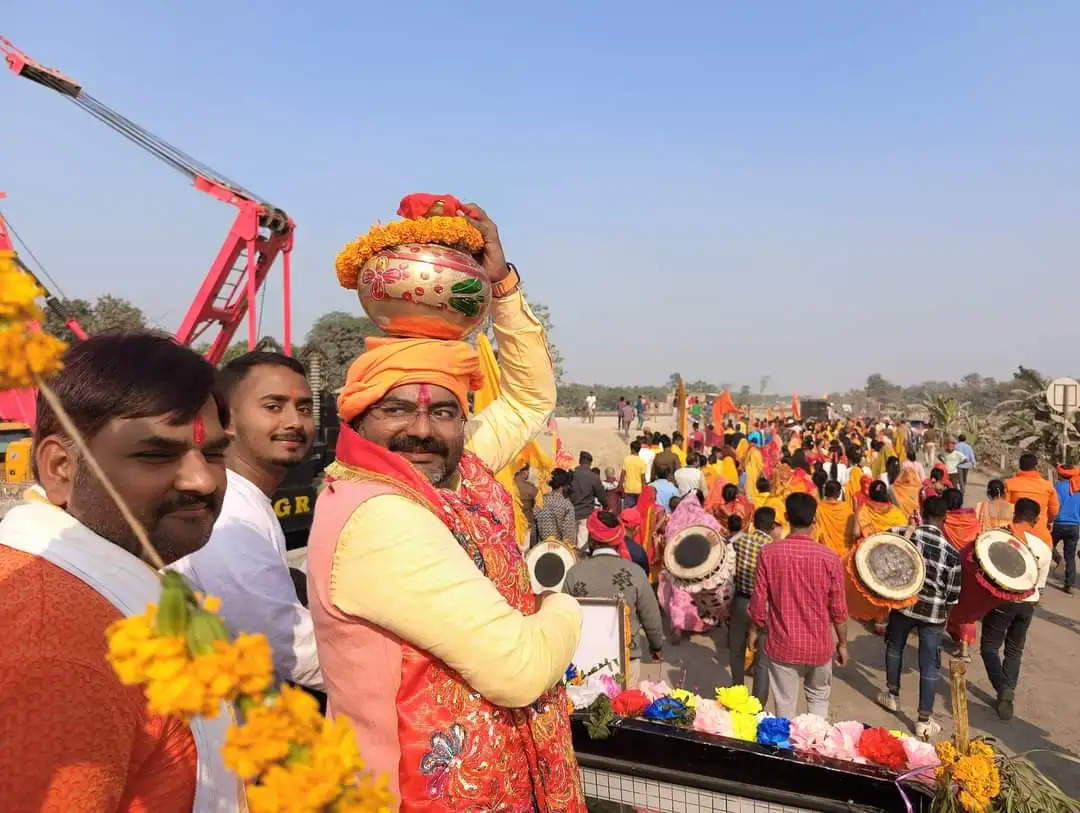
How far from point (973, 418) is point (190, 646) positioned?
97.8 ft

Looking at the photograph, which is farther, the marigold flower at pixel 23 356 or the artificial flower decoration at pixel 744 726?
the artificial flower decoration at pixel 744 726

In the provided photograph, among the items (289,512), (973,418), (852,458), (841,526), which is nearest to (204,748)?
(841,526)

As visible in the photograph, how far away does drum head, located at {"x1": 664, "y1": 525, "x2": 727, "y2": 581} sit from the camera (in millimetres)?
6496

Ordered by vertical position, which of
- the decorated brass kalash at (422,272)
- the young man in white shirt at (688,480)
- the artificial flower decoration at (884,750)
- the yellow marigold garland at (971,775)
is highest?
the decorated brass kalash at (422,272)

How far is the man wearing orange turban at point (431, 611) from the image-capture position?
1405mm

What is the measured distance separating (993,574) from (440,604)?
547cm

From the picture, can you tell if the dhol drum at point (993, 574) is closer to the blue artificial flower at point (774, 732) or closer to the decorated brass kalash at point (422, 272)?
the blue artificial flower at point (774, 732)

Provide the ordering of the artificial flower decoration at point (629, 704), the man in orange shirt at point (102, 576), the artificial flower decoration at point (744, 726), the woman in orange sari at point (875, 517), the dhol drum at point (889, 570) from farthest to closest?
1. the woman in orange sari at point (875, 517)
2. the dhol drum at point (889, 570)
3. the artificial flower decoration at point (629, 704)
4. the artificial flower decoration at point (744, 726)
5. the man in orange shirt at point (102, 576)

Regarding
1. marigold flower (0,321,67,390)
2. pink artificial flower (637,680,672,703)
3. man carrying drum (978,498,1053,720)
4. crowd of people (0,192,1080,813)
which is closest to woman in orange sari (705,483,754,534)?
man carrying drum (978,498,1053,720)

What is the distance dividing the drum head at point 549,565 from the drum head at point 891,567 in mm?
2378

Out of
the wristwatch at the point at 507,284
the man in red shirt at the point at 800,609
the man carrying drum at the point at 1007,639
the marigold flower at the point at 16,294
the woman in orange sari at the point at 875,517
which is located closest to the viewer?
the marigold flower at the point at 16,294

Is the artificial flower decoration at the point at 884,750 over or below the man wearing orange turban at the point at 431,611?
below

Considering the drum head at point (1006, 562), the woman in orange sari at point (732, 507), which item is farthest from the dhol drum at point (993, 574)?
the woman in orange sari at point (732, 507)

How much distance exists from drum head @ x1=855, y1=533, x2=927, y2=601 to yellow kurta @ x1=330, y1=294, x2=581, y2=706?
456 centimetres
